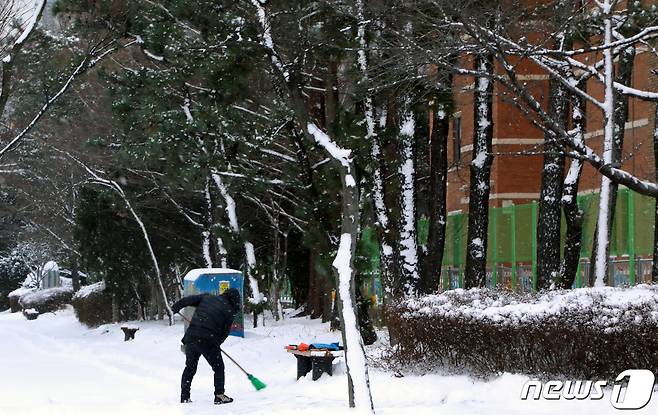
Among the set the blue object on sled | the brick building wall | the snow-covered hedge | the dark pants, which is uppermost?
the brick building wall

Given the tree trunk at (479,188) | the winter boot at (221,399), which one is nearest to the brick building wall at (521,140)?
the tree trunk at (479,188)

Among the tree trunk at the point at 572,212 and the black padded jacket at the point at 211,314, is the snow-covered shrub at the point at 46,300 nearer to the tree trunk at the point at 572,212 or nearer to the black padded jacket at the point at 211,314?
the tree trunk at the point at 572,212

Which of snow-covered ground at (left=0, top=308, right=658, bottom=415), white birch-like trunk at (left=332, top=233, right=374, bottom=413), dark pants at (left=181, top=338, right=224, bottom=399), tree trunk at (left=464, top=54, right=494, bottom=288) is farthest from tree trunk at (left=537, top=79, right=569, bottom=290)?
white birch-like trunk at (left=332, top=233, right=374, bottom=413)

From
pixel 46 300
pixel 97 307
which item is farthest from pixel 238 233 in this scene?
pixel 46 300

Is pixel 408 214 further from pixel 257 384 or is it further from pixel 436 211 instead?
pixel 257 384

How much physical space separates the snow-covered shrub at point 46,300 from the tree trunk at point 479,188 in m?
34.4

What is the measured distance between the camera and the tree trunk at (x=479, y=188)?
70.7 ft

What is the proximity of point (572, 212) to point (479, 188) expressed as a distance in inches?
84.8

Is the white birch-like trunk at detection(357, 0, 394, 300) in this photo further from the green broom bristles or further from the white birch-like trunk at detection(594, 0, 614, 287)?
the white birch-like trunk at detection(594, 0, 614, 287)

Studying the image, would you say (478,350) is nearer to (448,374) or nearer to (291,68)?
(448,374)

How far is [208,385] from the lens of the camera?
18422mm

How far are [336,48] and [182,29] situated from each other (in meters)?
5.92

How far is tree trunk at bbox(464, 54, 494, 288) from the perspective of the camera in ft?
70.7

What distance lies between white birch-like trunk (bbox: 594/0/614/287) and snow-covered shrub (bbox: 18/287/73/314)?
40770 millimetres
